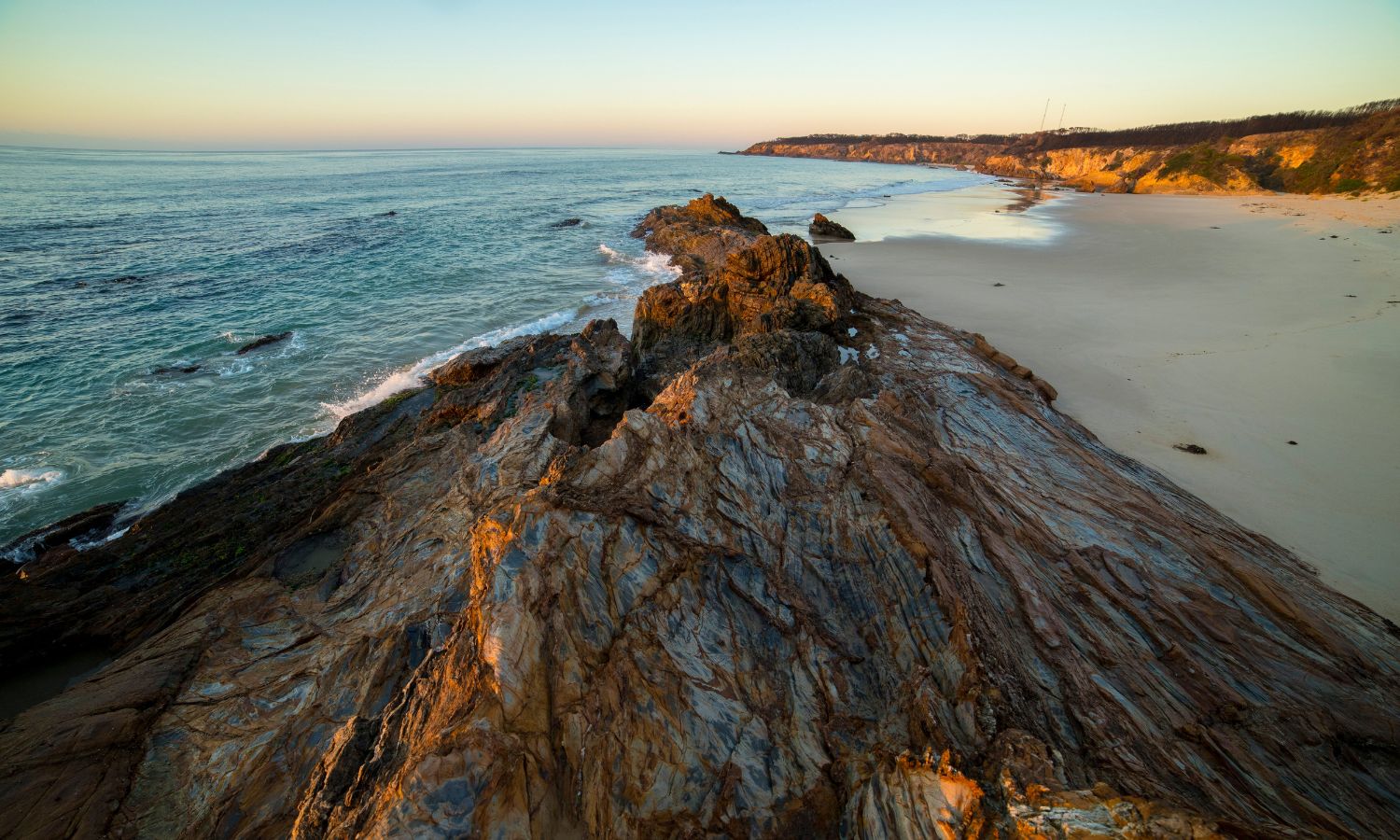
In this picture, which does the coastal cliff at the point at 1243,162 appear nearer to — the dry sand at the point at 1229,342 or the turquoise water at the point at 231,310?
the dry sand at the point at 1229,342

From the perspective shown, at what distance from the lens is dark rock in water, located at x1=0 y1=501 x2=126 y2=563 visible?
32.7 ft

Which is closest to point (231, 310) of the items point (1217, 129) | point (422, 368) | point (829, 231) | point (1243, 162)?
point (422, 368)

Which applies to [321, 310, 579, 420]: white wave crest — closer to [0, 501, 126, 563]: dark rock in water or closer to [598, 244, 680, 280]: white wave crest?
[0, 501, 126, 563]: dark rock in water

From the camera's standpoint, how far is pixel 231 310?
24016 mm

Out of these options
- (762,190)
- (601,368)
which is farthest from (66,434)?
(762,190)

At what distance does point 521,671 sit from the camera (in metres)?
4.68

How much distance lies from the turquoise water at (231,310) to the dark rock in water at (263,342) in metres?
0.44

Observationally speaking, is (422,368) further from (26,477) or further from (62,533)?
(62,533)

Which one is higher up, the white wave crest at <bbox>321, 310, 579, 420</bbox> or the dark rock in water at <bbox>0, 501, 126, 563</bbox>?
the white wave crest at <bbox>321, 310, 579, 420</bbox>

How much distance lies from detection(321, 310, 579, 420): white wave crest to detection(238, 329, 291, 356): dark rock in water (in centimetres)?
667

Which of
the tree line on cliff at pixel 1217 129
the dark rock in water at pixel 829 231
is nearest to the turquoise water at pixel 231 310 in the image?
the dark rock in water at pixel 829 231

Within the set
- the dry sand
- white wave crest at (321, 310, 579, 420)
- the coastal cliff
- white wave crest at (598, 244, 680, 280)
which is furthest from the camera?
the coastal cliff

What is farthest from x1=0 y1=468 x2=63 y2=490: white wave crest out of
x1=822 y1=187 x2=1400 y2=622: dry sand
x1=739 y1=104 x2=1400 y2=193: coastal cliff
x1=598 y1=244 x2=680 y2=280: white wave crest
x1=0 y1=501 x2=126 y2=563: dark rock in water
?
x1=739 y1=104 x2=1400 y2=193: coastal cliff

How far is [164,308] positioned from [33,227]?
100 ft
